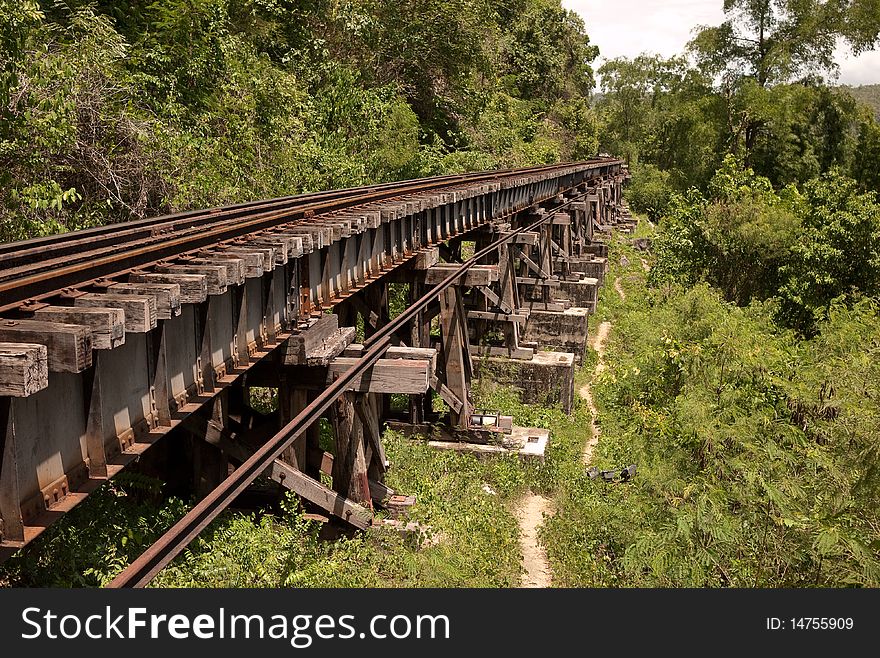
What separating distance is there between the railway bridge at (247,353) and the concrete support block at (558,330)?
7.27 ft

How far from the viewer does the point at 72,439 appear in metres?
3.61

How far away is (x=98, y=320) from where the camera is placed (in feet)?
11.3

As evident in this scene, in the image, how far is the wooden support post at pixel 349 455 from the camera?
762 cm

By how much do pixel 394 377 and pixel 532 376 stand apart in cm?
727

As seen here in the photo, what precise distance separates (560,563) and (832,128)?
35.7 meters

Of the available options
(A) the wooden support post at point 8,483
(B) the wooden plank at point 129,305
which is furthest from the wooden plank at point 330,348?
(A) the wooden support post at point 8,483

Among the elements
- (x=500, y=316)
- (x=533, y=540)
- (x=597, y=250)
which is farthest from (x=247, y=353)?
(x=597, y=250)

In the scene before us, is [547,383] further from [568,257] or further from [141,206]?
[568,257]

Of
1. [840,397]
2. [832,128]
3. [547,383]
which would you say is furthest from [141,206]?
[832,128]

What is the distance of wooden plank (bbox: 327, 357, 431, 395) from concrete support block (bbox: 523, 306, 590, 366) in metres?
10.2

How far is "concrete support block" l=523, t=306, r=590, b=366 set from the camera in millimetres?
17234

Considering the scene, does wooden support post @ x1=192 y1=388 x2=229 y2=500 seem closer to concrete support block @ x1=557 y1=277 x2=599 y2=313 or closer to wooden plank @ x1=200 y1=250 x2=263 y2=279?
wooden plank @ x1=200 y1=250 x2=263 y2=279

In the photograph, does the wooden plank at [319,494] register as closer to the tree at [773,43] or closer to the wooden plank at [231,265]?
the wooden plank at [231,265]

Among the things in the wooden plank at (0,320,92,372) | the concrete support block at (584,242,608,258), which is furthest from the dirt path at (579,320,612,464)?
the wooden plank at (0,320,92,372)
